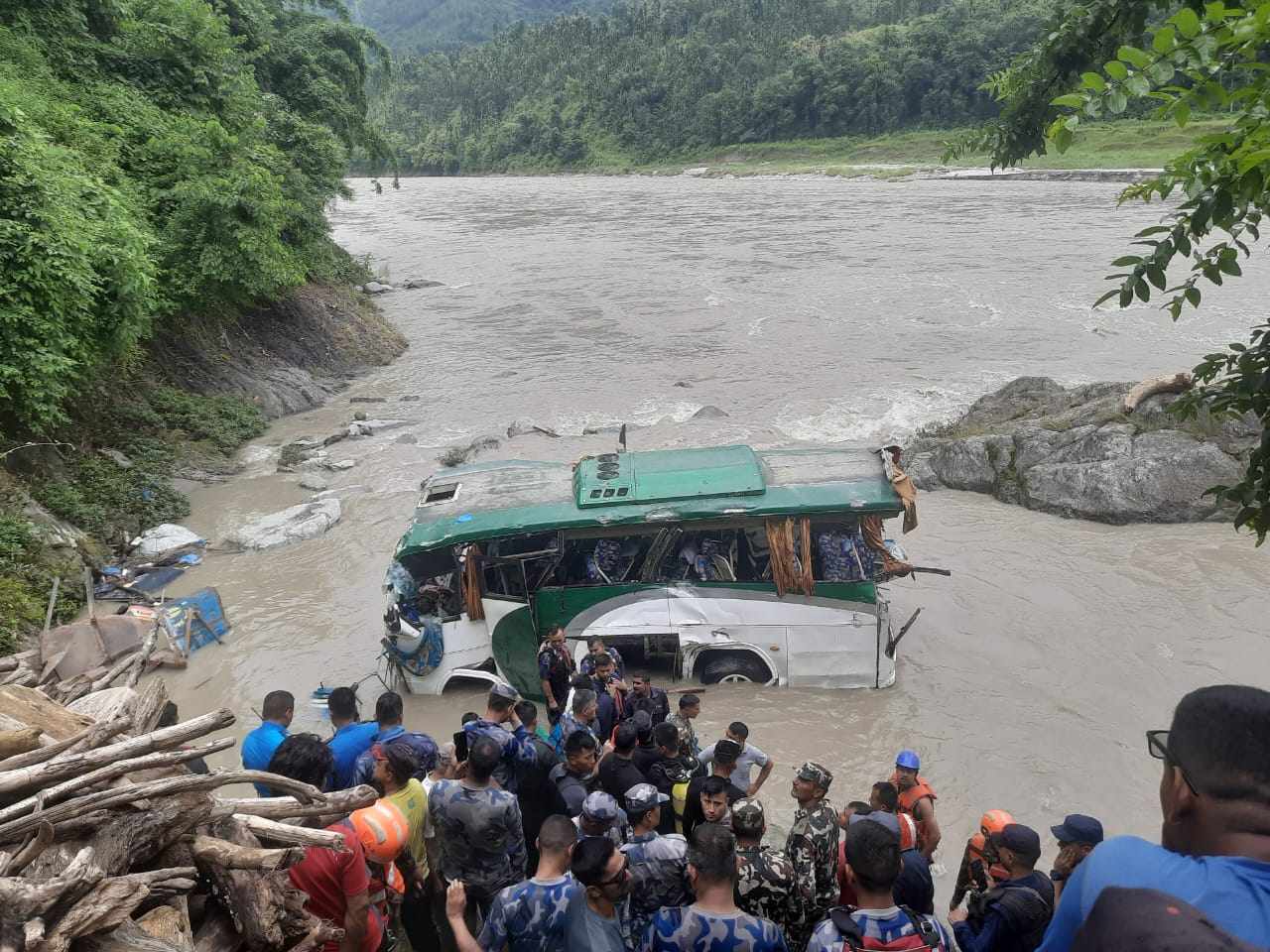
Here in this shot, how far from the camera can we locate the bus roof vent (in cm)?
842

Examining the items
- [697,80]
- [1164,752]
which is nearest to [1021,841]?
[1164,752]

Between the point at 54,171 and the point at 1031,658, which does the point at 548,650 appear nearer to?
the point at 1031,658

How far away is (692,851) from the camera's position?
3.82 metres

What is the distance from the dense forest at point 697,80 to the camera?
8456 centimetres

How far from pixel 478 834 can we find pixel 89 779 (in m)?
1.91

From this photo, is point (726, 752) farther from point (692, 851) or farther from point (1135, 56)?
point (1135, 56)

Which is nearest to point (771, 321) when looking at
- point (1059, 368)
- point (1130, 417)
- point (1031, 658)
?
point (1059, 368)

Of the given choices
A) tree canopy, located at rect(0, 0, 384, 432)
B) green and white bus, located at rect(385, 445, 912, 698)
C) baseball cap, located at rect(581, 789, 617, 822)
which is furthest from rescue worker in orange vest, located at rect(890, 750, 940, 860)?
tree canopy, located at rect(0, 0, 384, 432)

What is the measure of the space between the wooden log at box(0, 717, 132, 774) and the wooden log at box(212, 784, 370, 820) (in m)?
0.62

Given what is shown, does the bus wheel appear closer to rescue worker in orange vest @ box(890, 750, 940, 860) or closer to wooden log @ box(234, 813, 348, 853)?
rescue worker in orange vest @ box(890, 750, 940, 860)

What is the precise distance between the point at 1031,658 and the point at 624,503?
5.17 metres

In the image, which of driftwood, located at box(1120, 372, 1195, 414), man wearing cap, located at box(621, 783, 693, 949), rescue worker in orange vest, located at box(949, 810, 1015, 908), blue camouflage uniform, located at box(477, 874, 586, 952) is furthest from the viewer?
driftwood, located at box(1120, 372, 1195, 414)

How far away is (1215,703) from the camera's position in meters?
2.02

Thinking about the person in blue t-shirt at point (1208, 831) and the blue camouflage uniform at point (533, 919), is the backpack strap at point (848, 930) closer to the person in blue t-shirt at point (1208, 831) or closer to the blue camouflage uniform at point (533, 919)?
the blue camouflage uniform at point (533, 919)
